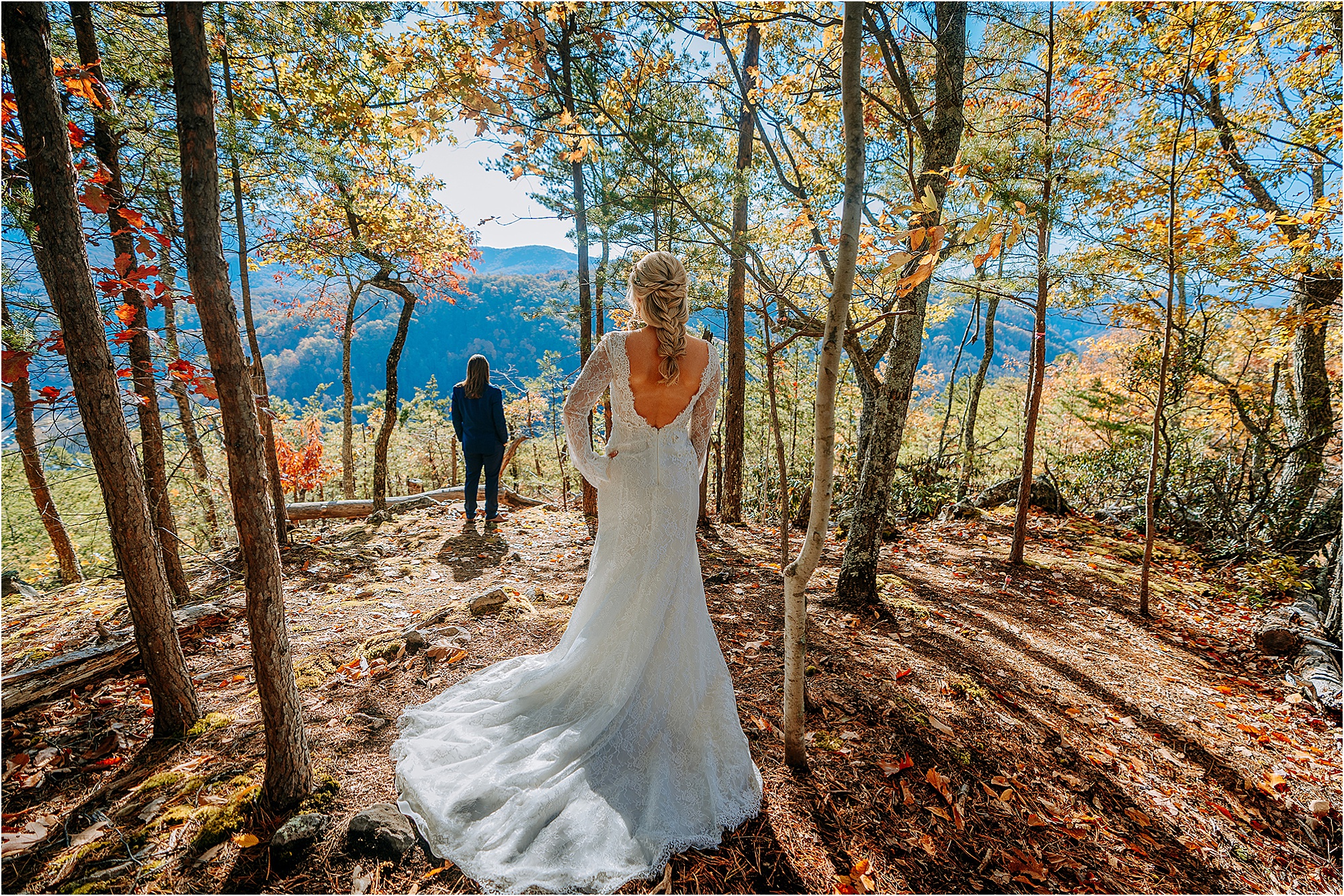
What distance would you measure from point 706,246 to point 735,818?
5.84 metres

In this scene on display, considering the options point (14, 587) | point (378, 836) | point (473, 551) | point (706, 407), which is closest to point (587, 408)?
point (706, 407)

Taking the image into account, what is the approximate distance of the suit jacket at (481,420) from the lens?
6691 millimetres

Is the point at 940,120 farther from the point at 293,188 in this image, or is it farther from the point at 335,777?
the point at 293,188

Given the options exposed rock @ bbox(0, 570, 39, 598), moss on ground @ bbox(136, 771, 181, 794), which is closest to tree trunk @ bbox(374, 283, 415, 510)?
exposed rock @ bbox(0, 570, 39, 598)

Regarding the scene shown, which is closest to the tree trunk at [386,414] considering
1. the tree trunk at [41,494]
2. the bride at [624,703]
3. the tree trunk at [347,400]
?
the tree trunk at [347,400]

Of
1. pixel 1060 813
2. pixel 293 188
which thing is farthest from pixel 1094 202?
pixel 293 188

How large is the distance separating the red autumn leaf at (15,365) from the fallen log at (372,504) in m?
4.83

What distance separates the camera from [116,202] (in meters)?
3.33

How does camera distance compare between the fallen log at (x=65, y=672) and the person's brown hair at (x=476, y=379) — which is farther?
the person's brown hair at (x=476, y=379)

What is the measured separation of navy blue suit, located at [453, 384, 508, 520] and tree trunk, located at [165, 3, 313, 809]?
4.83 metres

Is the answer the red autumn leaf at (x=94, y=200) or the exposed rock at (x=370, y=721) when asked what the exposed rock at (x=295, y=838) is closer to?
the exposed rock at (x=370, y=721)

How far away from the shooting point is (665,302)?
2418 millimetres

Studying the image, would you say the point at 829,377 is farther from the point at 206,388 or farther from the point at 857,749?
the point at 206,388

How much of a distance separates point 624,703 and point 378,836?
1053 millimetres
